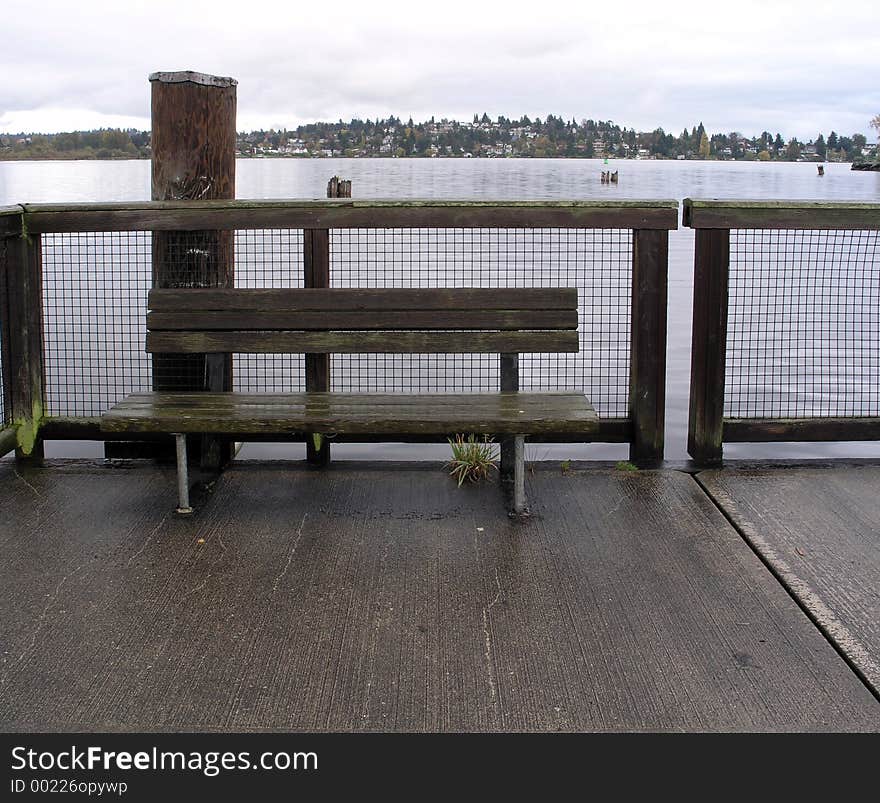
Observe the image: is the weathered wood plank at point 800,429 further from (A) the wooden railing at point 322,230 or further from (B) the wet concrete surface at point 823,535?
(A) the wooden railing at point 322,230

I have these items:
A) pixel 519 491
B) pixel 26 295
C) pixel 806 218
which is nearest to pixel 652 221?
pixel 806 218

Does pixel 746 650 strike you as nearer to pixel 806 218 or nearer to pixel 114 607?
pixel 114 607

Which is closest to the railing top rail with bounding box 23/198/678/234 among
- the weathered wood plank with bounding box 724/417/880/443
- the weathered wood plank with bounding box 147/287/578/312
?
the weathered wood plank with bounding box 147/287/578/312

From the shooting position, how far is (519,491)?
5.22m

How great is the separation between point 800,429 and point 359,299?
2464 millimetres

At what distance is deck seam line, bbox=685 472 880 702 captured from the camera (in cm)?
363

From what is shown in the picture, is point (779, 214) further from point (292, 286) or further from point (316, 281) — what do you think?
point (292, 286)

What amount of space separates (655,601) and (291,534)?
1.64 m

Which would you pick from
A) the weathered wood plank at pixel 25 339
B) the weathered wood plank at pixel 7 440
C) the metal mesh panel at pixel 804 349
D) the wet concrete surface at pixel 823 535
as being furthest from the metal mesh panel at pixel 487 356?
the weathered wood plank at pixel 7 440

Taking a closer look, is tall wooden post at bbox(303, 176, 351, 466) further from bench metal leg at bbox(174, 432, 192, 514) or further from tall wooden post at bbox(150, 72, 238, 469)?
bench metal leg at bbox(174, 432, 192, 514)

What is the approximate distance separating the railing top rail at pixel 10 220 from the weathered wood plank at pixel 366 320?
0.88 meters

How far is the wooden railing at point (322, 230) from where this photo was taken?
5.83 m

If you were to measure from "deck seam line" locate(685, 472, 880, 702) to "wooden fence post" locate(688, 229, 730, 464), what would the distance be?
1.20 ft

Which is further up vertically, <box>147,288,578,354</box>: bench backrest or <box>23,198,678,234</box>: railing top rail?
<box>23,198,678,234</box>: railing top rail
